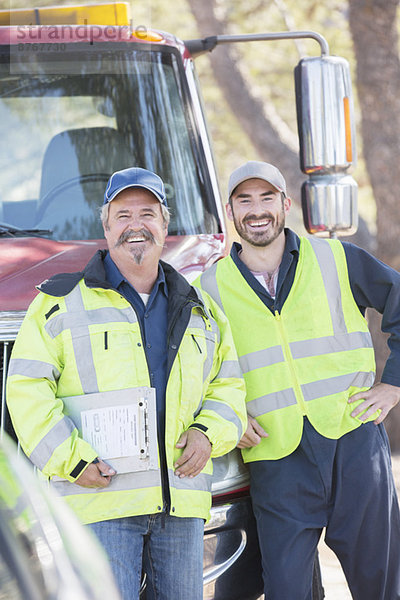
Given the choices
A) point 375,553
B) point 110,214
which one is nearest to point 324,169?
point 110,214

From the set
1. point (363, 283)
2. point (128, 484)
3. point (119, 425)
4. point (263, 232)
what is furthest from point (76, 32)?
point (128, 484)

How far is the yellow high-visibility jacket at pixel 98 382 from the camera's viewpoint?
281 cm

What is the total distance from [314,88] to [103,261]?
1.73 metres

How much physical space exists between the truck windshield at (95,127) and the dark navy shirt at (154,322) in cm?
108

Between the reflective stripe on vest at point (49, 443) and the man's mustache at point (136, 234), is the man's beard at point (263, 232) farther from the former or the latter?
the reflective stripe on vest at point (49, 443)

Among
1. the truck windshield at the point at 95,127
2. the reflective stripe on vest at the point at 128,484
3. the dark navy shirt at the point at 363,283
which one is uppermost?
the truck windshield at the point at 95,127

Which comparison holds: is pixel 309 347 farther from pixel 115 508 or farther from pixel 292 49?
pixel 292 49

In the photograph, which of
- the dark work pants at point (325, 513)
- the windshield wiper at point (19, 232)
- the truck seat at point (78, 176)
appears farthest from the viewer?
the truck seat at point (78, 176)

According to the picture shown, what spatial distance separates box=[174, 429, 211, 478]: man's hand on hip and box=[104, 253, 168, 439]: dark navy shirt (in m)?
0.09

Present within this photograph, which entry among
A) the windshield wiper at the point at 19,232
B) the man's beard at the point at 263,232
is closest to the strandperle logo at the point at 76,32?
the windshield wiper at the point at 19,232

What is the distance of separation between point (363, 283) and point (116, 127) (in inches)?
61.1

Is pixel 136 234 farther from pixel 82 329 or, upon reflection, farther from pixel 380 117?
pixel 380 117

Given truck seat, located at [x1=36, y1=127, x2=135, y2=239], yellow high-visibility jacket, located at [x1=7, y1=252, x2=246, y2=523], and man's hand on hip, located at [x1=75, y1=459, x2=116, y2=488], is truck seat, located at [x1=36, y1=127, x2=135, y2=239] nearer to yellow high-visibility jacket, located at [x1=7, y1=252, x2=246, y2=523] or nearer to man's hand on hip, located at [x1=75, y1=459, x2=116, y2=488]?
yellow high-visibility jacket, located at [x1=7, y1=252, x2=246, y2=523]

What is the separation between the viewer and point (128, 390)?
2914mm
